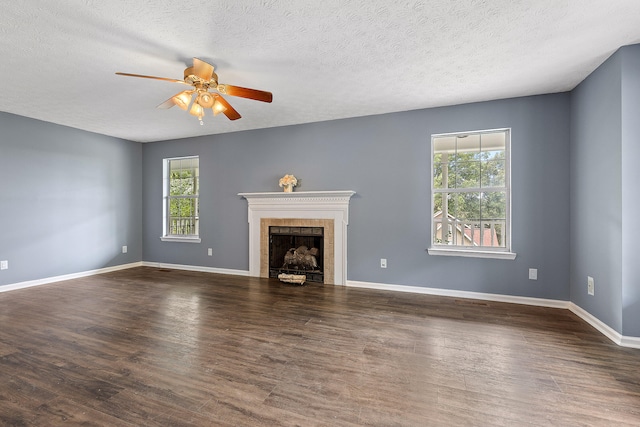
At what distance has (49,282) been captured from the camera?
4.41 m

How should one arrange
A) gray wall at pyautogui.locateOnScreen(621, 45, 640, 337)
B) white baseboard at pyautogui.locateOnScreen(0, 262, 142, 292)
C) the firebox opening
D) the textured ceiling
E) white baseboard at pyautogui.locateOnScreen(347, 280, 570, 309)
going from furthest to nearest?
the firebox opening → white baseboard at pyautogui.locateOnScreen(0, 262, 142, 292) → white baseboard at pyautogui.locateOnScreen(347, 280, 570, 309) → gray wall at pyautogui.locateOnScreen(621, 45, 640, 337) → the textured ceiling

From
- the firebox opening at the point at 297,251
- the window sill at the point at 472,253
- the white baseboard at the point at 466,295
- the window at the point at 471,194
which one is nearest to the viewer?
the white baseboard at the point at 466,295

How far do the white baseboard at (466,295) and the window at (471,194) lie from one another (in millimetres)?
499

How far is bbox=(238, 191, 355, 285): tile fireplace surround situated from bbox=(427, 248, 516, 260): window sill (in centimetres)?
127

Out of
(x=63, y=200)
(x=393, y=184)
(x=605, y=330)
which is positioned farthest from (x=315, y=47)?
(x=63, y=200)

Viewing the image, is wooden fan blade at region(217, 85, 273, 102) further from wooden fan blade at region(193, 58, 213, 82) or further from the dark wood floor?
the dark wood floor

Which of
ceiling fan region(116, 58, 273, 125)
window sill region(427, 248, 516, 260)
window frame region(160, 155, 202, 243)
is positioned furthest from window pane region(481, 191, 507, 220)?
window frame region(160, 155, 202, 243)

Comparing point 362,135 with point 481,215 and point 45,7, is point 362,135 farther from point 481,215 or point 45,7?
point 45,7

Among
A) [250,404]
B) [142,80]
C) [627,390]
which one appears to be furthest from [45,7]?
[627,390]

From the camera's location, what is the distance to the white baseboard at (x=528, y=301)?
94.5 inches

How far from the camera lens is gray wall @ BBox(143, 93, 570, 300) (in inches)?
132

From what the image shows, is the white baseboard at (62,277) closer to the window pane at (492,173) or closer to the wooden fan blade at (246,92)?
the wooden fan blade at (246,92)

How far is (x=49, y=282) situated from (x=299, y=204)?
398cm

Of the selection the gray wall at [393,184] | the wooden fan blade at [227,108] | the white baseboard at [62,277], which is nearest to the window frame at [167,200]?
the gray wall at [393,184]
